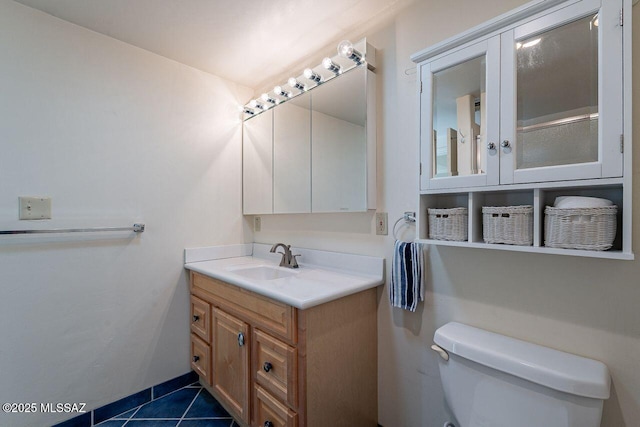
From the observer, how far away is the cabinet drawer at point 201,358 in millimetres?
1736

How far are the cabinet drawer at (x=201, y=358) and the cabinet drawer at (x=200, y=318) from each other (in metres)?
0.05

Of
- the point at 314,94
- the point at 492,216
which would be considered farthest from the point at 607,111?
the point at 314,94

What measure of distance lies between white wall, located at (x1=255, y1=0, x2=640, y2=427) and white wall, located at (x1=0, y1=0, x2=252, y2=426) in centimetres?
101

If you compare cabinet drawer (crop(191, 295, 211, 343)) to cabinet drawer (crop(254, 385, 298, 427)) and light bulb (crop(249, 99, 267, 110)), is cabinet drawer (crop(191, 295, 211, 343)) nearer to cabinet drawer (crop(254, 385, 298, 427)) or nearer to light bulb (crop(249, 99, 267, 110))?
cabinet drawer (crop(254, 385, 298, 427))

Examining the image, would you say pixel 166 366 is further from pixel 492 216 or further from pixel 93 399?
pixel 492 216

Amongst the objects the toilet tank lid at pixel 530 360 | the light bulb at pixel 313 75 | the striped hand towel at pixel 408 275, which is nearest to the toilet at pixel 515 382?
the toilet tank lid at pixel 530 360

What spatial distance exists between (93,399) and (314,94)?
2122mm

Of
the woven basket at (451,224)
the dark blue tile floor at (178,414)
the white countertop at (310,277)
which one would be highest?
the woven basket at (451,224)

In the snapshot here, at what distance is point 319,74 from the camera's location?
166cm

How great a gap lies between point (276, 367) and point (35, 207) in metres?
1.42

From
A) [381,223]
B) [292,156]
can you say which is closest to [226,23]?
[292,156]

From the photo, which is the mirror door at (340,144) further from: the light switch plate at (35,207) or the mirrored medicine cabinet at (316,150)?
the light switch plate at (35,207)

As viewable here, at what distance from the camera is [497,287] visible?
3.66ft

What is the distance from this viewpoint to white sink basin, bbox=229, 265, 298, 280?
5.86 ft
